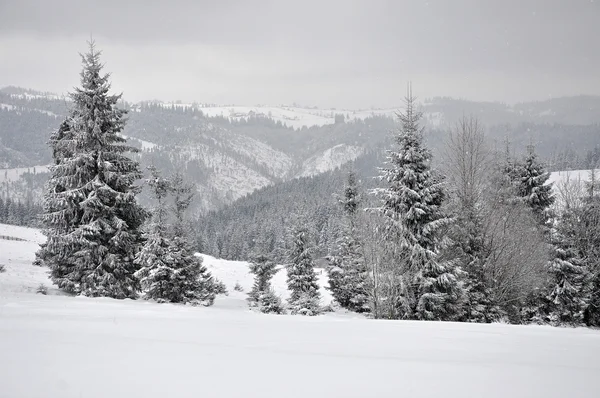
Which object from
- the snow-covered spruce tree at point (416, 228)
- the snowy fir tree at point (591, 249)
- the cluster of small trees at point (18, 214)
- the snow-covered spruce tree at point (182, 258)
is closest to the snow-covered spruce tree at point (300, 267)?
the snow-covered spruce tree at point (182, 258)

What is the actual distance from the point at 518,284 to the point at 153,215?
738 inches

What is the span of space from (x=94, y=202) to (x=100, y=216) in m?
0.89

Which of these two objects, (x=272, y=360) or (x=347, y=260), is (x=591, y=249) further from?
(x=272, y=360)

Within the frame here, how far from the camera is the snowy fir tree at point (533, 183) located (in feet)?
89.9

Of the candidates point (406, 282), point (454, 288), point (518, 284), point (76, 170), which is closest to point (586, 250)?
point (518, 284)

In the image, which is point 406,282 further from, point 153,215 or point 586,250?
point 586,250

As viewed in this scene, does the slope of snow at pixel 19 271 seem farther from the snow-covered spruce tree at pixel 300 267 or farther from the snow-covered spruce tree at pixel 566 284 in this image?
the snow-covered spruce tree at pixel 566 284

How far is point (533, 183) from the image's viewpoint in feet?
90.5

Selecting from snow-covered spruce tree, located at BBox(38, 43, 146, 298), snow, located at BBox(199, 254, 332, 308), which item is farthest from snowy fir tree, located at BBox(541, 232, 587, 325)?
snow-covered spruce tree, located at BBox(38, 43, 146, 298)

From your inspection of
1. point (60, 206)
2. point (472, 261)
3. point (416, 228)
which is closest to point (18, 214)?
Answer: point (60, 206)

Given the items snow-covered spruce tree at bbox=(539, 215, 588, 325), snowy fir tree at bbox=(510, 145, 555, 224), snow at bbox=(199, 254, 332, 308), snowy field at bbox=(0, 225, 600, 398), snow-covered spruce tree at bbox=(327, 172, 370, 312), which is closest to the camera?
snowy field at bbox=(0, 225, 600, 398)

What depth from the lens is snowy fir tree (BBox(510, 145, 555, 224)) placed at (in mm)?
27391

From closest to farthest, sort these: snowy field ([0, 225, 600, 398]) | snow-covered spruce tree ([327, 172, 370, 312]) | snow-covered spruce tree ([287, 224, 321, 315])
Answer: snowy field ([0, 225, 600, 398]), snow-covered spruce tree ([327, 172, 370, 312]), snow-covered spruce tree ([287, 224, 321, 315])

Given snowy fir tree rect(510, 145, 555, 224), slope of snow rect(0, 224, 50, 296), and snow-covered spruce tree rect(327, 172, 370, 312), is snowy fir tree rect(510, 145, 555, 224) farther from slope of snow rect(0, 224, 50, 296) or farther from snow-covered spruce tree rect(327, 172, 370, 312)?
slope of snow rect(0, 224, 50, 296)
